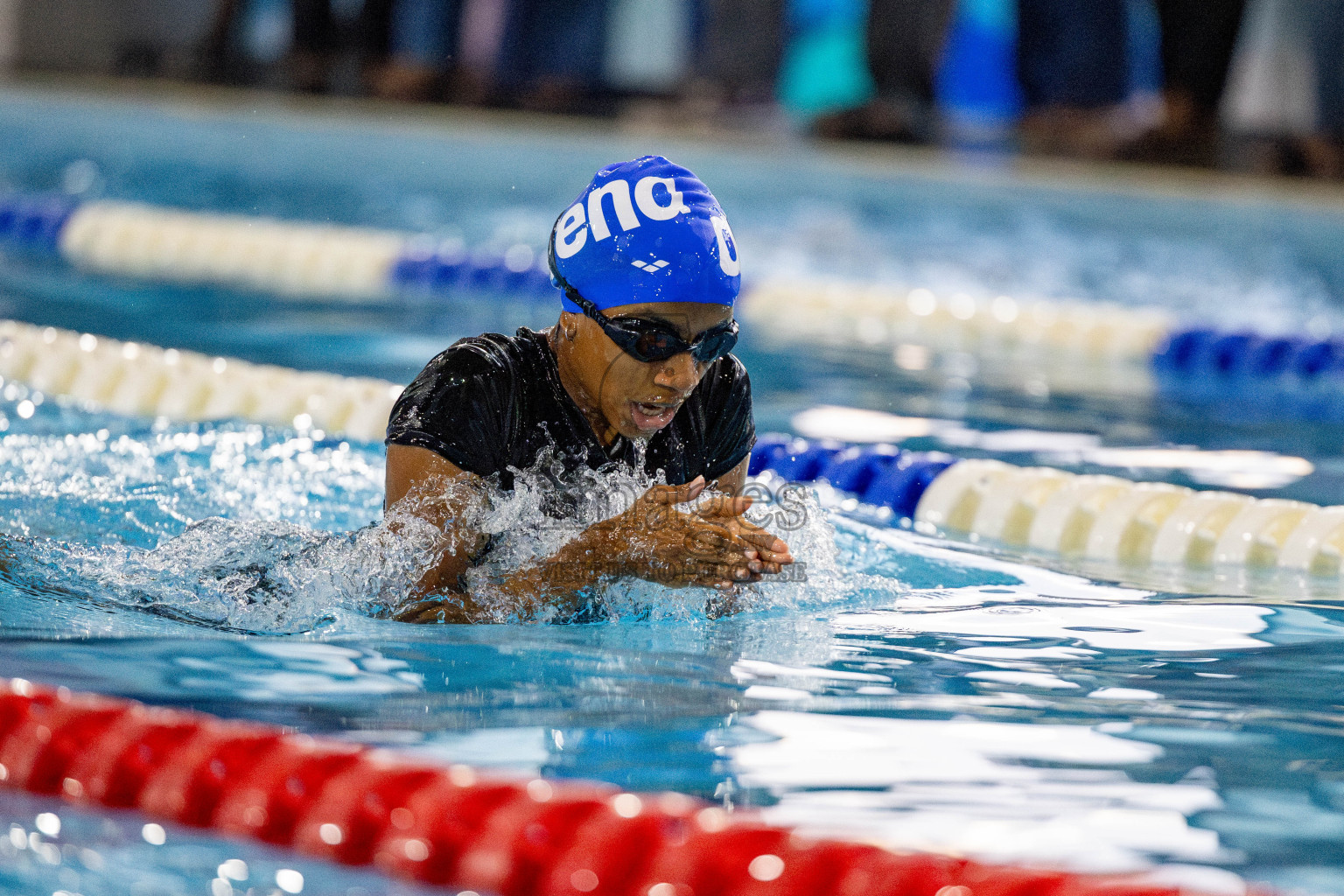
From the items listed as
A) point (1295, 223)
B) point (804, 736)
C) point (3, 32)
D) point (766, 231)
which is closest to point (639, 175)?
point (804, 736)

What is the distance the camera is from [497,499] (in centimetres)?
271

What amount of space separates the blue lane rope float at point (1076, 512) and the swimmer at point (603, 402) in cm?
120

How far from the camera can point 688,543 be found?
2.53 metres

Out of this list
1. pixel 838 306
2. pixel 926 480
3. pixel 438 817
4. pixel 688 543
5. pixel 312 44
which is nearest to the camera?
pixel 438 817

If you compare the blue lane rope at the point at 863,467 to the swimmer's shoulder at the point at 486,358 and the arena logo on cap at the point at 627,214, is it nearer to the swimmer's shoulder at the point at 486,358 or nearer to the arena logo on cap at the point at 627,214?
the swimmer's shoulder at the point at 486,358

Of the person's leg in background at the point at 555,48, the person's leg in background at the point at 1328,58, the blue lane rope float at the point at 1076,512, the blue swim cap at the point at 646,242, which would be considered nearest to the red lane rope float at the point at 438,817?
the blue swim cap at the point at 646,242

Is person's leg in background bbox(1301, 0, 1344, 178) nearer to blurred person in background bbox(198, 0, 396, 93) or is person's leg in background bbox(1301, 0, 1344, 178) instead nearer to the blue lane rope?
blurred person in background bbox(198, 0, 396, 93)

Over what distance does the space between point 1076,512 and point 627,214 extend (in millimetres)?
1585

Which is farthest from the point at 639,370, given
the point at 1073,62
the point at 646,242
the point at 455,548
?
the point at 1073,62

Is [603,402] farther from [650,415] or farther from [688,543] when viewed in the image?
[688,543]

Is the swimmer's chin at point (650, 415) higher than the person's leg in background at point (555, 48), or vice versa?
the person's leg in background at point (555, 48)

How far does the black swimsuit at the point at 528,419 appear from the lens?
2.65m

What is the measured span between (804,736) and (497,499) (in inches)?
27.6

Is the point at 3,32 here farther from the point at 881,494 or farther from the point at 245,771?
the point at 245,771
